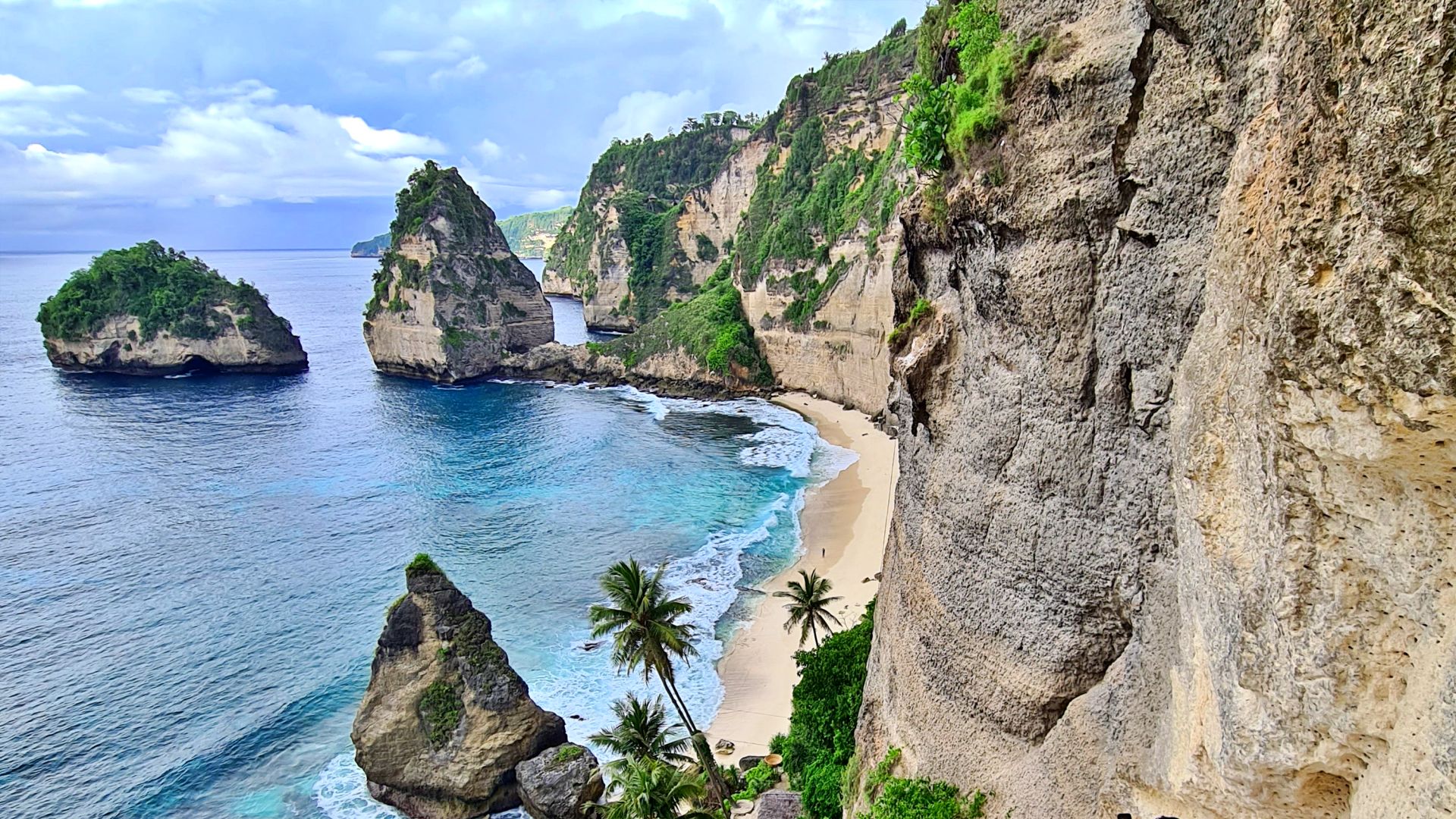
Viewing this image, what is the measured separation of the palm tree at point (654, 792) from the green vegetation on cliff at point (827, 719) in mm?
2604

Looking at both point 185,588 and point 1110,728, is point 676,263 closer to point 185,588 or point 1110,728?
point 185,588

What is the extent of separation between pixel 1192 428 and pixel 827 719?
1417cm

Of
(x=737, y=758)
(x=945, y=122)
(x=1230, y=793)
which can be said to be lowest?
(x=737, y=758)

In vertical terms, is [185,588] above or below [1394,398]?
below

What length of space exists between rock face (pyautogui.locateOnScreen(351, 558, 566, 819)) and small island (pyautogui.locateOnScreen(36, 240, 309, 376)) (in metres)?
71.0

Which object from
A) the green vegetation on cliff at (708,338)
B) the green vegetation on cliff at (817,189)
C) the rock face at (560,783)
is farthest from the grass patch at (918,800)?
the green vegetation on cliff at (708,338)

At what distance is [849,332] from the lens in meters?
59.4

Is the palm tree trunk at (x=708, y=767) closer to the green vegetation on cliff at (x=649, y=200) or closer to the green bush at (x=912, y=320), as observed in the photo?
the green bush at (x=912, y=320)

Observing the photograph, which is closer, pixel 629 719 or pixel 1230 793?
pixel 1230 793

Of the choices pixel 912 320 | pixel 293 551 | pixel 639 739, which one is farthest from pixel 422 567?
pixel 293 551

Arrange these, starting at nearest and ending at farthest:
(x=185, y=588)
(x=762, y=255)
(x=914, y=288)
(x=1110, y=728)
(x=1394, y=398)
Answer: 1. (x=1394, y=398)
2. (x=1110, y=728)
3. (x=914, y=288)
4. (x=185, y=588)
5. (x=762, y=255)

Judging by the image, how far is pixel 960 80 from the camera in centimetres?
1215

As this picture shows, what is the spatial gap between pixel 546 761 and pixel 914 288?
16.9 metres

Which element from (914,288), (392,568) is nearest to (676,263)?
(392,568)
